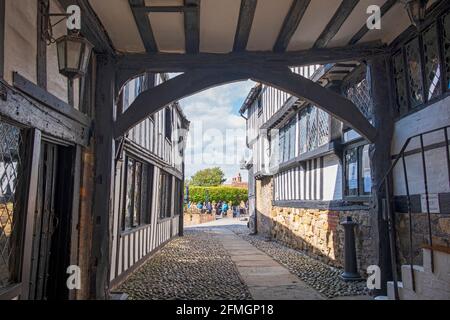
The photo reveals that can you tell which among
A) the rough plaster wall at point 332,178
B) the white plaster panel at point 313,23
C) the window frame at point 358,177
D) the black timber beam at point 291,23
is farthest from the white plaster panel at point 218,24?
the rough plaster wall at point 332,178

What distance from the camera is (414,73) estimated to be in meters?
4.20

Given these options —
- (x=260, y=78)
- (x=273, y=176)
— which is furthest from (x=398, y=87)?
(x=273, y=176)

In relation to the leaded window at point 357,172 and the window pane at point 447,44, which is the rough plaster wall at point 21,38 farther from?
the leaded window at point 357,172

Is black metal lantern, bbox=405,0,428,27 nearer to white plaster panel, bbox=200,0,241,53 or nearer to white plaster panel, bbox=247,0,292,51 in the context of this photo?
white plaster panel, bbox=247,0,292,51

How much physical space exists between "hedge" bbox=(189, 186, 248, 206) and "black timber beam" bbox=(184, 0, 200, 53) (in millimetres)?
27846

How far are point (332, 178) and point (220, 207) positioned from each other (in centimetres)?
2514

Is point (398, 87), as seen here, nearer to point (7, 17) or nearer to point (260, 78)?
point (260, 78)

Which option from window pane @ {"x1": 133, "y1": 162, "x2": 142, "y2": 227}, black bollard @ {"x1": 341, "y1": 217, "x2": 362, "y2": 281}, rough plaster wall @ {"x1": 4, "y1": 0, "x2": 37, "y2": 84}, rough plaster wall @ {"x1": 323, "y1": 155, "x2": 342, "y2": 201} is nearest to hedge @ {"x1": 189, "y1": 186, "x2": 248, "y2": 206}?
rough plaster wall @ {"x1": 323, "y1": 155, "x2": 342, "y2": 201}

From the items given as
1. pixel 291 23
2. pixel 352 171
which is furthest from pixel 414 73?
pixel 352 171

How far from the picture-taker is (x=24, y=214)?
2.83 metres

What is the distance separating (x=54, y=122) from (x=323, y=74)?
4979 millimetres

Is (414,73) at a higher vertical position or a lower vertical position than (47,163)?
higher

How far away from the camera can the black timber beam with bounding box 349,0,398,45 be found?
3629mm

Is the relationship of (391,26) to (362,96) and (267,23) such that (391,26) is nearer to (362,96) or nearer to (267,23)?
(267,23)
